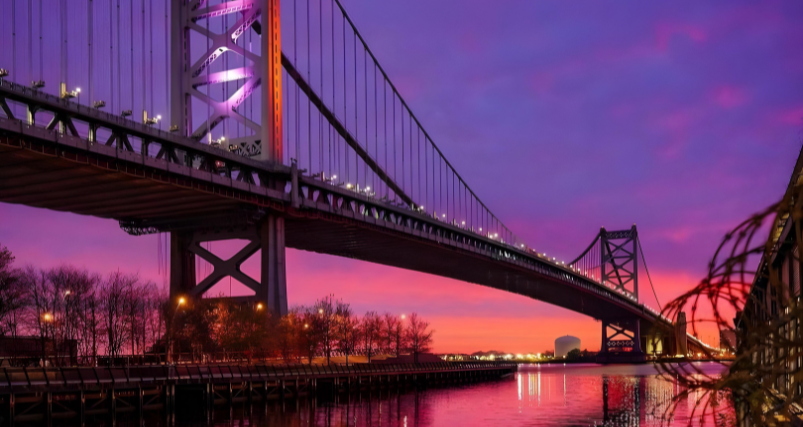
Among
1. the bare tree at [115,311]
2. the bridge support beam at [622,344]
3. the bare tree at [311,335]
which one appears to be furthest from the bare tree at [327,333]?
the bridge support beam at [622,344]

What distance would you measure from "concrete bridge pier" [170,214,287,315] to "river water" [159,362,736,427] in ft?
35.7

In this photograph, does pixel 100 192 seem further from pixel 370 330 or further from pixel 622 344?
pixel 622 344

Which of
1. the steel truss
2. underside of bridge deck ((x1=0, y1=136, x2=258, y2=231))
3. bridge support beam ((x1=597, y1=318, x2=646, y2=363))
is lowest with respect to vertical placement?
bridge support beam ((x1=597, y1=318, x2=646, y2=363))

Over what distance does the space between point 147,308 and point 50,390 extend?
3992cm

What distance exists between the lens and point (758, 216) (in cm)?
607

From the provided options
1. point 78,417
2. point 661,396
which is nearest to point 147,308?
point 78,417

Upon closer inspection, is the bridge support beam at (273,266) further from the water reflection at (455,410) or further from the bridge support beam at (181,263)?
the water reflection at (455,410)

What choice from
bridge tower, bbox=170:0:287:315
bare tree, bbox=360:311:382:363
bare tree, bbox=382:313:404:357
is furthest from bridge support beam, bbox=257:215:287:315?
bare tree, bbox=382:313:404:357

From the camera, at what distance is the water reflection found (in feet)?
149

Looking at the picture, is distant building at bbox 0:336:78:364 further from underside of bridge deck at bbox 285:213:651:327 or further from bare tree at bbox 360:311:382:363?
bare tree at bbox 360:311:382:363

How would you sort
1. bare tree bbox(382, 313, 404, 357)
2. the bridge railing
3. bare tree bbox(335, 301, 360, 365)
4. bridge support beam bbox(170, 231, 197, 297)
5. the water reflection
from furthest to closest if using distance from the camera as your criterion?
bare tree bbox(382, 313, 404, 357) → bare tree bbox(335, 301, 360, 365) → bridge support beam bbox(170, 231, 197, 297) → the water reflection → the bridge railing

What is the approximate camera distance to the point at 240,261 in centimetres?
7100

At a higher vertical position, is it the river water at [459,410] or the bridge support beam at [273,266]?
the bridge support beam at [273,266]

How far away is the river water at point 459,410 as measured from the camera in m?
45.4
